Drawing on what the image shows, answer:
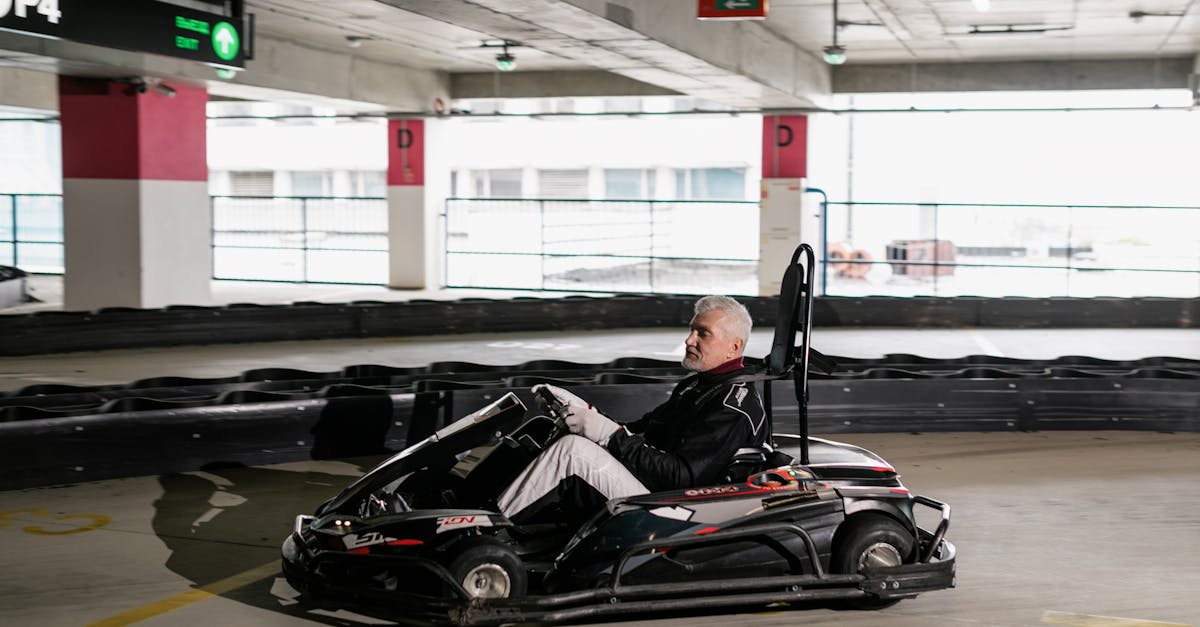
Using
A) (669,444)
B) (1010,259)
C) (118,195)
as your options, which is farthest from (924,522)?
(1010,259)

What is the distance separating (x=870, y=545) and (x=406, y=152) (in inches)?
492

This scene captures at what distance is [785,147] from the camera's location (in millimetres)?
13703

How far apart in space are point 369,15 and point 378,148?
14.1 m

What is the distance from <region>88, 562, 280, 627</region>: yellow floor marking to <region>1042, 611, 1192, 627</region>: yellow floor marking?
2147 millimetres

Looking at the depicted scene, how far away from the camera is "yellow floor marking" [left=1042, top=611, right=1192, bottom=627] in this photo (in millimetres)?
3094

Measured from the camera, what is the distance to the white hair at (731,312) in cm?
338

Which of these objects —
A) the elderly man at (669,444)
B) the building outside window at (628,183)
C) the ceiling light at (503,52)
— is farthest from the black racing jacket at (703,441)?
the building outside window at (628,183)

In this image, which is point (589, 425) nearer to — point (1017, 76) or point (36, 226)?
point (1017, 76)

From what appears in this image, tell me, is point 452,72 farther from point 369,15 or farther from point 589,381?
point 589,381

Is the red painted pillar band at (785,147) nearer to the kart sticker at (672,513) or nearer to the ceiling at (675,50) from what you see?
the ceiling at (675,50)

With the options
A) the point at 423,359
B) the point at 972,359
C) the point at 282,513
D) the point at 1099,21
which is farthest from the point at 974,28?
the point at 282,513

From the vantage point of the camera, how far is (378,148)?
2372cm

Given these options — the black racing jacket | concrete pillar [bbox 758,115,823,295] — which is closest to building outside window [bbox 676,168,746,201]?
concrete pillar [bbox 758,115,823,295]

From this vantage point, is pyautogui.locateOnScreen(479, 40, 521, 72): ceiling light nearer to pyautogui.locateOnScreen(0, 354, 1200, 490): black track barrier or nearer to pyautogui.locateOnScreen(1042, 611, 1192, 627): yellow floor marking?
pyautogui.locateOnScreen(0, 354, 1200, 490): black track barrier
